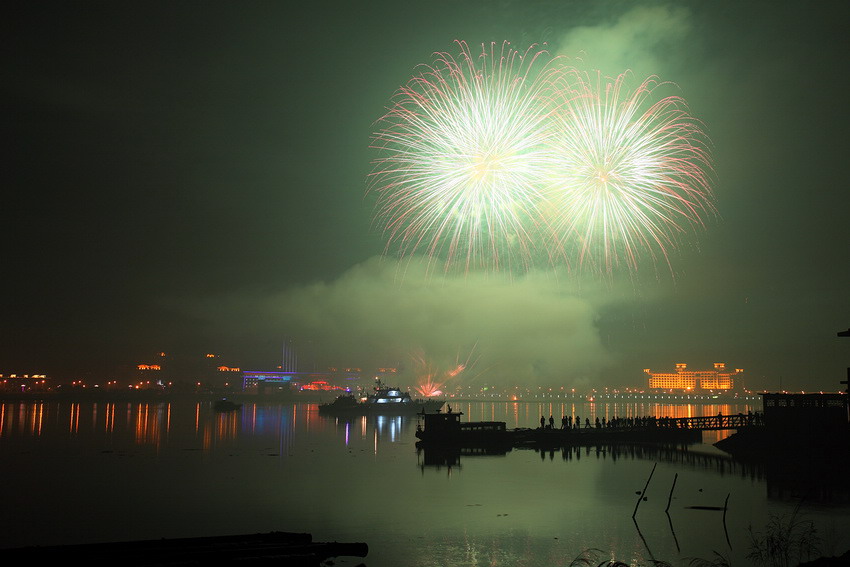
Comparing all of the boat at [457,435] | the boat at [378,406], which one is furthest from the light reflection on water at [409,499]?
the boat at [378,406]

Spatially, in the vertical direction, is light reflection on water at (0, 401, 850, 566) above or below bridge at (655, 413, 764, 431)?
below

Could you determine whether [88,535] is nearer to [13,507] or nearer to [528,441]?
[13,507]

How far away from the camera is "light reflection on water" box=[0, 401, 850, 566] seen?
23.1m

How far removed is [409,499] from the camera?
3100cm

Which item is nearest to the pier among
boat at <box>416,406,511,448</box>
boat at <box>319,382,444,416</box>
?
boat at <box>416,406,511,448</box>

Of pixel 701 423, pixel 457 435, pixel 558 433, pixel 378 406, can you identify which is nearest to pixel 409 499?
pixel 457 435

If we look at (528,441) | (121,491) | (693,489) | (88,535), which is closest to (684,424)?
(528,441)

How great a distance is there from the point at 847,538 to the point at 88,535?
1008 inches

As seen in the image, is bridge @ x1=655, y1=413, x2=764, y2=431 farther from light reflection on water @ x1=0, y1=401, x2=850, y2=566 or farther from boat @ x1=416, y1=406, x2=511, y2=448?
boat @ x1=416, y1=406, x2=511, y2=448

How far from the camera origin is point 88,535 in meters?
24.3

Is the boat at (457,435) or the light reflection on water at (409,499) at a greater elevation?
the boat at (457,435)

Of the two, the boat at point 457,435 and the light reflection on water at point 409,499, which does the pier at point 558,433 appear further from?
the light reflection on water at point 409,499

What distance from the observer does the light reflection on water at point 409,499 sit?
23.1 m

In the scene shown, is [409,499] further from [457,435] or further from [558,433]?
[558,433]
